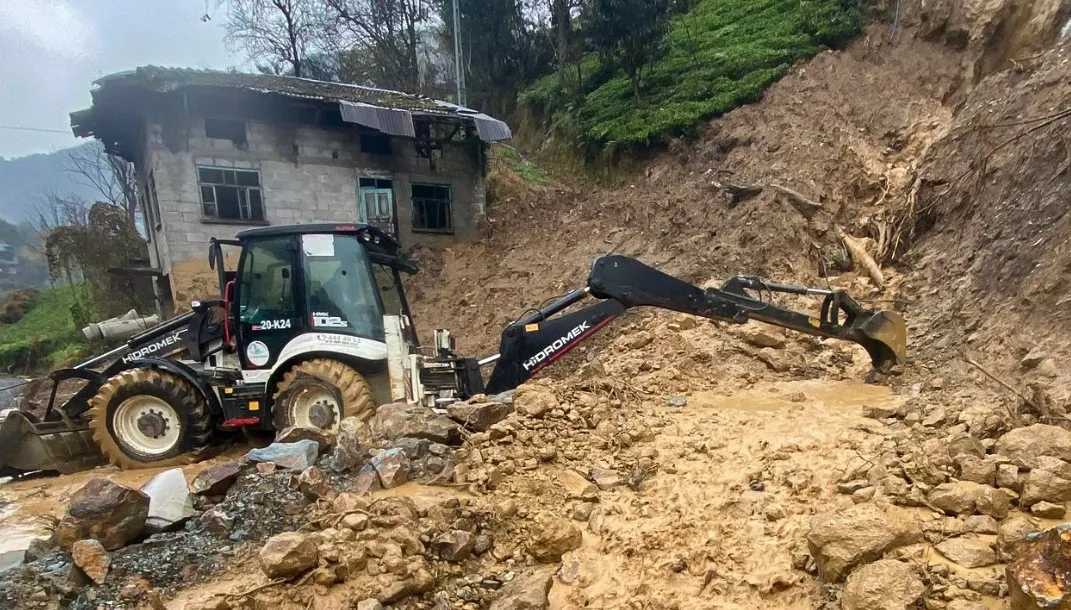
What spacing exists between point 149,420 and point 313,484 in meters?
3.47

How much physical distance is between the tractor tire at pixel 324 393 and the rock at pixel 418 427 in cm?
93

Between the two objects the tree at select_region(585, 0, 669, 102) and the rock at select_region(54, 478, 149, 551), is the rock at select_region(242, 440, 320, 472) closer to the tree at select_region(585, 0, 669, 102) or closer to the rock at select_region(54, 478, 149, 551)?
the rock at select_region(54, 478, 149, 551)

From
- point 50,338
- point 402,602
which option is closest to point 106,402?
point 402,602

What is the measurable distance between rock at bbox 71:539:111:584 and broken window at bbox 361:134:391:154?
13.1 m

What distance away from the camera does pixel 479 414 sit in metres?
4.93

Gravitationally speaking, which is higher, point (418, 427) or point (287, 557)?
point (418, 427)

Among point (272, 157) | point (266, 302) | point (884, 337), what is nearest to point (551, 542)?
point (266, 302)

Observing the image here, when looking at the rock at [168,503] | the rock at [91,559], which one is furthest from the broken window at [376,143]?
the rock at [91,559]

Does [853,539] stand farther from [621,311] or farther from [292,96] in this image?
[292,96]

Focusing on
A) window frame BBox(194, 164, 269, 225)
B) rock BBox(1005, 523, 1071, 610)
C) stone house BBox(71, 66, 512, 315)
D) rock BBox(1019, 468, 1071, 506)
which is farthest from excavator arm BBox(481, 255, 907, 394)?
window frame BBox(194, 164, 269, 225)

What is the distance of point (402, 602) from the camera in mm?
3320

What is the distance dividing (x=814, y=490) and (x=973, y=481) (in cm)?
87

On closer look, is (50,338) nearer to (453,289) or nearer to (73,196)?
(453,289)

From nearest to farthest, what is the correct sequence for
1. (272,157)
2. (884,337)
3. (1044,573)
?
1. (1044,573)
2. (884,337)
3. (272,157)
